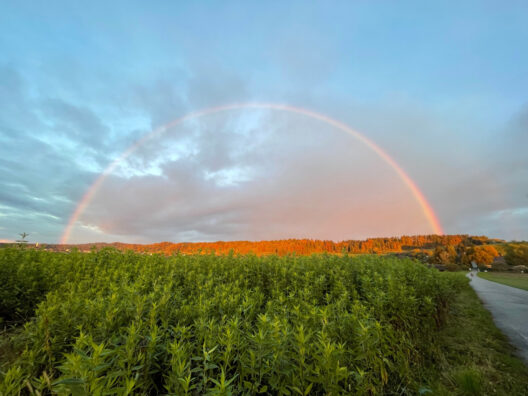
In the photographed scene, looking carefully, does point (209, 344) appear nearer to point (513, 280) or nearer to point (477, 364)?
point (477, 364)

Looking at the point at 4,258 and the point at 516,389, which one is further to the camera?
the point at 4,258

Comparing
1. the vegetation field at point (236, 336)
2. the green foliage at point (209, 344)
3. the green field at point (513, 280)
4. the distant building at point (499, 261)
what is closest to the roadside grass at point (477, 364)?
the vegetation field at point (236, 336)

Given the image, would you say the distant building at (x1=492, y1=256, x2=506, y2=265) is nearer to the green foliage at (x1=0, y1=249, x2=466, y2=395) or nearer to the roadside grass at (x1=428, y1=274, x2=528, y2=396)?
the roadside grass at (x1=428, y1=274, x2=528, y2=396)

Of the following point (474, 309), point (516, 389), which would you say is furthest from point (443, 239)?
point (516, 389)

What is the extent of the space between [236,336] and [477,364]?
6779mm

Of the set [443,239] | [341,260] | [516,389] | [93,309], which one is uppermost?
[443,239]

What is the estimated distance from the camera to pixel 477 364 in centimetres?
572

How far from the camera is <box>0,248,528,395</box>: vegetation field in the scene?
74.8 inches

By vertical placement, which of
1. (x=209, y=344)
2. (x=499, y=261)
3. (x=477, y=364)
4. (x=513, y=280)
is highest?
(x=499, y=261)

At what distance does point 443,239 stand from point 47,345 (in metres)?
182

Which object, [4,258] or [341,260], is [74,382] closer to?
[341,260]

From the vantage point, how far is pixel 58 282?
6512mm

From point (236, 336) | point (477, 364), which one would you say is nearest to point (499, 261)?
point (477, 364)

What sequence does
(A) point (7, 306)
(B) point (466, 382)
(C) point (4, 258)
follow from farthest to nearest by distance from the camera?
(C) point (4, 258)
(A) point (7, 306)
(B) point (466, 382)
